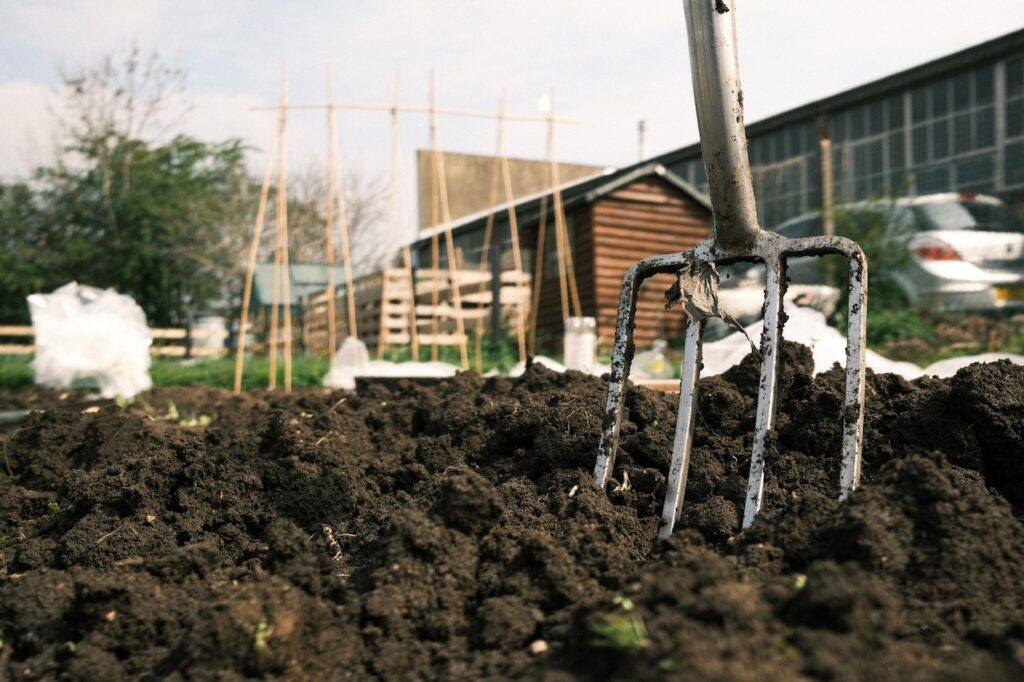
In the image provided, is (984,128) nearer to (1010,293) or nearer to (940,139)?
(940,139)

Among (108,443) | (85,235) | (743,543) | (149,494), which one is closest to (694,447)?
(743,543)

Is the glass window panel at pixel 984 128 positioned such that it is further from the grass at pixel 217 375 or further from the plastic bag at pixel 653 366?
the plastic bag at pixel 653 366

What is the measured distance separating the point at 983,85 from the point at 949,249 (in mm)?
4545

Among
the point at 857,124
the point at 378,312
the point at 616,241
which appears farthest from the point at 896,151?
the point at 378,312

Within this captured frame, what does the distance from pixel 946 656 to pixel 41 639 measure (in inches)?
62.9

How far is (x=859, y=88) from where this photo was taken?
1416 centimetres

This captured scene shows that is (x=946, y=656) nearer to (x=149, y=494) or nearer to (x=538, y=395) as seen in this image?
(x=538, y=395)

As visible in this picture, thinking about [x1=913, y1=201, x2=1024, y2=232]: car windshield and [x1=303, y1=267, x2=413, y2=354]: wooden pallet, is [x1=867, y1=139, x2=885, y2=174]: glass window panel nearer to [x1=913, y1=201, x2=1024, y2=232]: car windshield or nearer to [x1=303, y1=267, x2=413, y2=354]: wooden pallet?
[x1=913, y1=201, x2=1024, y2=232]: car windshield

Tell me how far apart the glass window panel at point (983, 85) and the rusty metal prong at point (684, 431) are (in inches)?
494

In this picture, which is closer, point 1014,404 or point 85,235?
point 1014,404

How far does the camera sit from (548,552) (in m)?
1.61

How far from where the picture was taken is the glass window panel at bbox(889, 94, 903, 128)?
1380cm

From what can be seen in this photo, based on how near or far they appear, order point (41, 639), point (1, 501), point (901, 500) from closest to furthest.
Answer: point (901, 500) < point (41, 639) < point (1, 501)

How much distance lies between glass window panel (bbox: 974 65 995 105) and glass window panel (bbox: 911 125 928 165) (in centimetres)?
96
